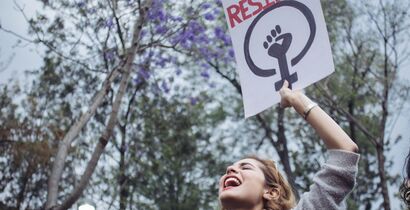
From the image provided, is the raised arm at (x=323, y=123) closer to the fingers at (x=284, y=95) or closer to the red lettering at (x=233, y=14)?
the fingers at (x=284, y=95)

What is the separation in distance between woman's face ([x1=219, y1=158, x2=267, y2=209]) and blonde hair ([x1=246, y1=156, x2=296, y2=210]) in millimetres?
25

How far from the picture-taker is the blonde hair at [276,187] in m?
2.33

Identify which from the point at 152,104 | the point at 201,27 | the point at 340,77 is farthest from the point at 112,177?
the point at 201,27

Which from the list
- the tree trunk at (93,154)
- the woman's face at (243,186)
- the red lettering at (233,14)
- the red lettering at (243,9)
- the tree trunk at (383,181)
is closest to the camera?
the woman's face at (243,186)

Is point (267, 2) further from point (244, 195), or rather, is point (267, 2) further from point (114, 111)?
point (114, 111)

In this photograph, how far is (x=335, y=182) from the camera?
1.90m

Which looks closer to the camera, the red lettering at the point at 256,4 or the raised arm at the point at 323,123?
the raised arm at the point at 323,123

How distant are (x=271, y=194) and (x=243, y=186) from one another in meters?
0.13

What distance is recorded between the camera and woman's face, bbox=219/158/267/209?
2236mm

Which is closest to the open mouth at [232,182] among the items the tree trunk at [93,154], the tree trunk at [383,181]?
the tree trunk at [93,154]

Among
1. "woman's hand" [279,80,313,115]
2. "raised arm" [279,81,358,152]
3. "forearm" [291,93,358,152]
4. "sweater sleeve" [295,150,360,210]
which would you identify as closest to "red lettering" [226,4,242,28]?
"woman's hand" [279,80,313,115]

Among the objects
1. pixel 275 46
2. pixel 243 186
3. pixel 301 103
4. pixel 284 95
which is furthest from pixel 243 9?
pixel 243 186

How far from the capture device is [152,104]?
1647cm

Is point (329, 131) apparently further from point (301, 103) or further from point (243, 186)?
point (243, 186)
